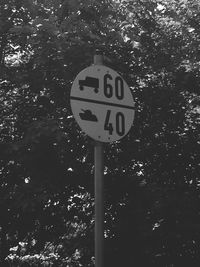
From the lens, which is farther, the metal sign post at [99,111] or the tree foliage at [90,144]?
the tree foliage at [90,144]

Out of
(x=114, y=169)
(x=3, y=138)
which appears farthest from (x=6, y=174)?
(x=114, y=169)

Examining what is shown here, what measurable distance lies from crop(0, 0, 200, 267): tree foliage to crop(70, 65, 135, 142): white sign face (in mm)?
2129

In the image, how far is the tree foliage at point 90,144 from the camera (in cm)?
538

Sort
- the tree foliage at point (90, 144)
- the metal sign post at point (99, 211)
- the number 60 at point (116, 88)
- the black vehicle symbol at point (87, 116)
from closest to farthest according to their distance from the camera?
the metal sign post at point (99, 211)
the black vehicle symbol at point (87, 116)
the number 60 at point (116, 88)
the tree foliage at point (90, 144)

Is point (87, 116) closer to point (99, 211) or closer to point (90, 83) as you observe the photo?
point (90, 83)

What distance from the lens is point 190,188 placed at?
5715 mm

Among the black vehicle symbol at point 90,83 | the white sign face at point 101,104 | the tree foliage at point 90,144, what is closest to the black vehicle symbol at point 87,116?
the white sign face at point 101,104

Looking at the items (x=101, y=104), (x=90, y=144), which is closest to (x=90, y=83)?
(x=101, y=104)

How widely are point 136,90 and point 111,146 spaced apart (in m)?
0.84

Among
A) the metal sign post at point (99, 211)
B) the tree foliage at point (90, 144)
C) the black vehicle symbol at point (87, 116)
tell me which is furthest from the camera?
Answer: the tree foliage at point (90, 144)

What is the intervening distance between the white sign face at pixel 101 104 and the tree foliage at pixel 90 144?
6.98ft

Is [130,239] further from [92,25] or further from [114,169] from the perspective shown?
[92,25]

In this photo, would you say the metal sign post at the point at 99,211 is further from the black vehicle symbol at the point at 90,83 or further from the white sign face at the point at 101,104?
the black vehicle symbol at the point at 90,83

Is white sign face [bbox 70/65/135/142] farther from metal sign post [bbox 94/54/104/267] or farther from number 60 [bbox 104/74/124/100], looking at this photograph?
metal sign post [bbox 94/54/104/267]
